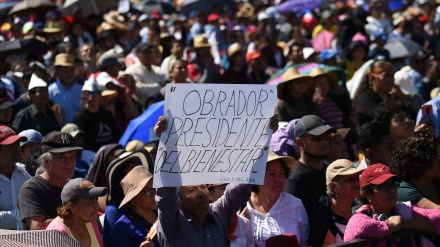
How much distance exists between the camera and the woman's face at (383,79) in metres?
11.2

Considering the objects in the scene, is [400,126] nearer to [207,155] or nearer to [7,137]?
[7,137]

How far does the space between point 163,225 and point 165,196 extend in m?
0.21

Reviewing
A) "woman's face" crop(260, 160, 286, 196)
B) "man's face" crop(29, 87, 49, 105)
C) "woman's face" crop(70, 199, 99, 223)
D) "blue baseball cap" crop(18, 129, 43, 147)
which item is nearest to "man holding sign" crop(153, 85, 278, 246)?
"woman's face" crop(260, 160, 286, 196)

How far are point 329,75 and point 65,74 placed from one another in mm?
3268

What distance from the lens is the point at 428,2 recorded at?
23.6m

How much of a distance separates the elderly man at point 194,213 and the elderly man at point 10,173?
204cm

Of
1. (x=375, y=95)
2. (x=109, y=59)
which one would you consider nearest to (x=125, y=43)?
(x=109, y=59)

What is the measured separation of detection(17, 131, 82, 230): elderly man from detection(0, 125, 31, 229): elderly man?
0.32 meters

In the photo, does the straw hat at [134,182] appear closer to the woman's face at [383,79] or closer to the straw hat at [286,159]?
the straw hat at [286,159]

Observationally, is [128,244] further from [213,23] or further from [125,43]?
[213,23]

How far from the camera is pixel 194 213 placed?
6.11m

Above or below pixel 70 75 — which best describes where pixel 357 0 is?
below

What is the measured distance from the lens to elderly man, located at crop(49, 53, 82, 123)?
12398 millimetres

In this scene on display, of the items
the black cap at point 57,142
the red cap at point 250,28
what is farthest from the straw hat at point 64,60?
the red cap at point 250,28
